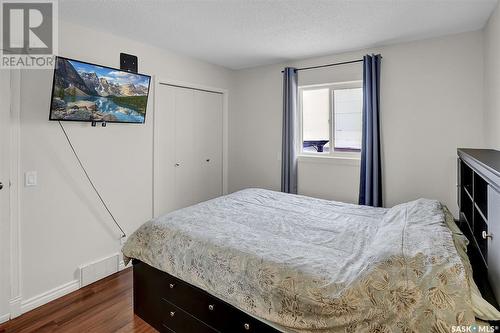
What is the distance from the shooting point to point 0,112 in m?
2.13

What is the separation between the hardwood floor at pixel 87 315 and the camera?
82.6 inches

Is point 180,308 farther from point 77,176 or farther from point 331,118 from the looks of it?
point 331,118

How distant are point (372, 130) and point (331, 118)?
66cm

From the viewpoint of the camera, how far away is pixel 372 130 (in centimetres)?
321

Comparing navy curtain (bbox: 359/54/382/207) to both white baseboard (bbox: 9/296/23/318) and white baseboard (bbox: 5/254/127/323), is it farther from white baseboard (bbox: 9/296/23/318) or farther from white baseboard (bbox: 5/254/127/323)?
white baseboard (bbox: 9/296/23/318)

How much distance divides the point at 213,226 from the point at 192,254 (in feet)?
1.03

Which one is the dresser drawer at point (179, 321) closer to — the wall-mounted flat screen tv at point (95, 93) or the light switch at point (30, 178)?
the light switch at point (30, 178)

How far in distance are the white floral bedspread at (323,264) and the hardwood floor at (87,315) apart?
52 cm

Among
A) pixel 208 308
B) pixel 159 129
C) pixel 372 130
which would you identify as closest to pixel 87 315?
pixel 208 308

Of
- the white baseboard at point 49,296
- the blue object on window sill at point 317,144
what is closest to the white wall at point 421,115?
the blue object on window sill at point 317,144

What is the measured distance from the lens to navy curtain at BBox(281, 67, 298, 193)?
380 centimetres

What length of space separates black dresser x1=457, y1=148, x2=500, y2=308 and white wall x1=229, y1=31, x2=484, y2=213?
0.94 meters

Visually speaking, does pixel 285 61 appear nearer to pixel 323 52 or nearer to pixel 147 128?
pixel 323 52

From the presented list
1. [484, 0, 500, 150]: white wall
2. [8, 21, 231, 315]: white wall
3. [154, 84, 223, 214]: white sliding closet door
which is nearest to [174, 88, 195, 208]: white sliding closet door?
[154, 84, 223, 214]: white sliding closet door
